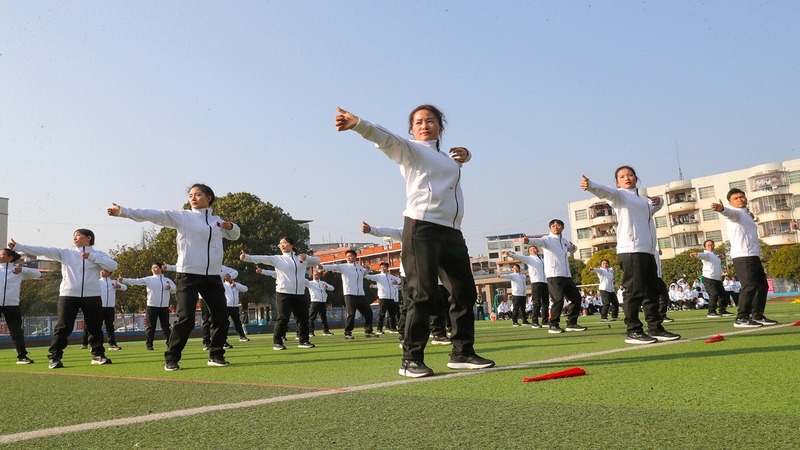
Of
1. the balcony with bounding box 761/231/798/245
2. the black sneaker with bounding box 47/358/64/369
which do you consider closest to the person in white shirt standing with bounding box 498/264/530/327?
the black sneaker with bounding box 47/358/64/369

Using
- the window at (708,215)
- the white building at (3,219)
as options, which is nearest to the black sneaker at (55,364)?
the white building at (3,219)

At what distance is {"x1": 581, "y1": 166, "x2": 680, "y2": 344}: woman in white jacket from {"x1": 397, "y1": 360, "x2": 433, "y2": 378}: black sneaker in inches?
130

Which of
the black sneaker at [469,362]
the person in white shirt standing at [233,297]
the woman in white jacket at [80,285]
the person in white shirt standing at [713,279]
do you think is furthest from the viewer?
the person in white shirt standing at [233,297]

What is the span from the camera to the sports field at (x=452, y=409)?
2.57 metres

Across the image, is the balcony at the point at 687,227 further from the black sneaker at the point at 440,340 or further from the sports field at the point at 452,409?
the sports field at the point at 452,409

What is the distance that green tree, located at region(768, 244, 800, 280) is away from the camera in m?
55.4

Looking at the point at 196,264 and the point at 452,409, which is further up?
the point at 196,264

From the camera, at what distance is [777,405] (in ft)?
9.71

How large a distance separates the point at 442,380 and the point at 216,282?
4099 millimetres

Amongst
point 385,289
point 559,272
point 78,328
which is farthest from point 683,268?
point 559,272

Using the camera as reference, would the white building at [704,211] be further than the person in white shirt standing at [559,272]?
Yes

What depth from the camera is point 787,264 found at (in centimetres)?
5562

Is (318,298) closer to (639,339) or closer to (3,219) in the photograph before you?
(639,339)

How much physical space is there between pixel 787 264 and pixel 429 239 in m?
60.1
